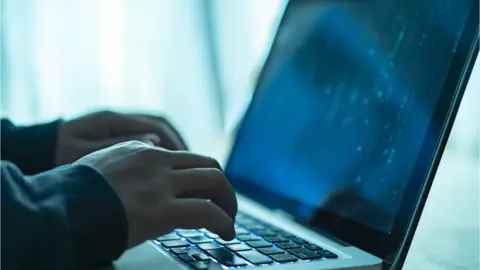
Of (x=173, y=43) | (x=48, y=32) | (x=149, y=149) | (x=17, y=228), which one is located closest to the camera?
(x=17, y=228)

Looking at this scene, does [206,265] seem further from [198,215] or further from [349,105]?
[349,105]

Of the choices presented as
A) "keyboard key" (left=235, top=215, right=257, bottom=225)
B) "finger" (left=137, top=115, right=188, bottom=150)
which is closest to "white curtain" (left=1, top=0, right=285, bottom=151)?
"finger" (left=137, top=115, right=188, bottom=150)

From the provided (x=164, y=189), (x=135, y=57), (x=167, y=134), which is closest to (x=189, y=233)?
(x=164, y=189)

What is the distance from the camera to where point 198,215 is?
1.50 feet

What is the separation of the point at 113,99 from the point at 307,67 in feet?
2.14

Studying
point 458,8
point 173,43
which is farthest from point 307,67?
point 173,43

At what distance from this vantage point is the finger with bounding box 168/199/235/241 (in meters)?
0.45

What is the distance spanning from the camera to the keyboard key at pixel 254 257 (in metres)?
0.49

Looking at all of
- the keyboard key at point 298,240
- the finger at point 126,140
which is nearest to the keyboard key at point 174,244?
the keyboard key at point 298,240

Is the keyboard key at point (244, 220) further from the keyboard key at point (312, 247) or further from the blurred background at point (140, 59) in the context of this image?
the blurred background at point (140, 59)

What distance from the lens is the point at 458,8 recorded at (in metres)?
0.55

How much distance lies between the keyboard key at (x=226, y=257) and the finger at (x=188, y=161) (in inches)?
2.7

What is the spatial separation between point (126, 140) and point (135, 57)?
1.89 ft

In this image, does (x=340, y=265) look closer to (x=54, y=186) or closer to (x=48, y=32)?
(x=54, y=186)
